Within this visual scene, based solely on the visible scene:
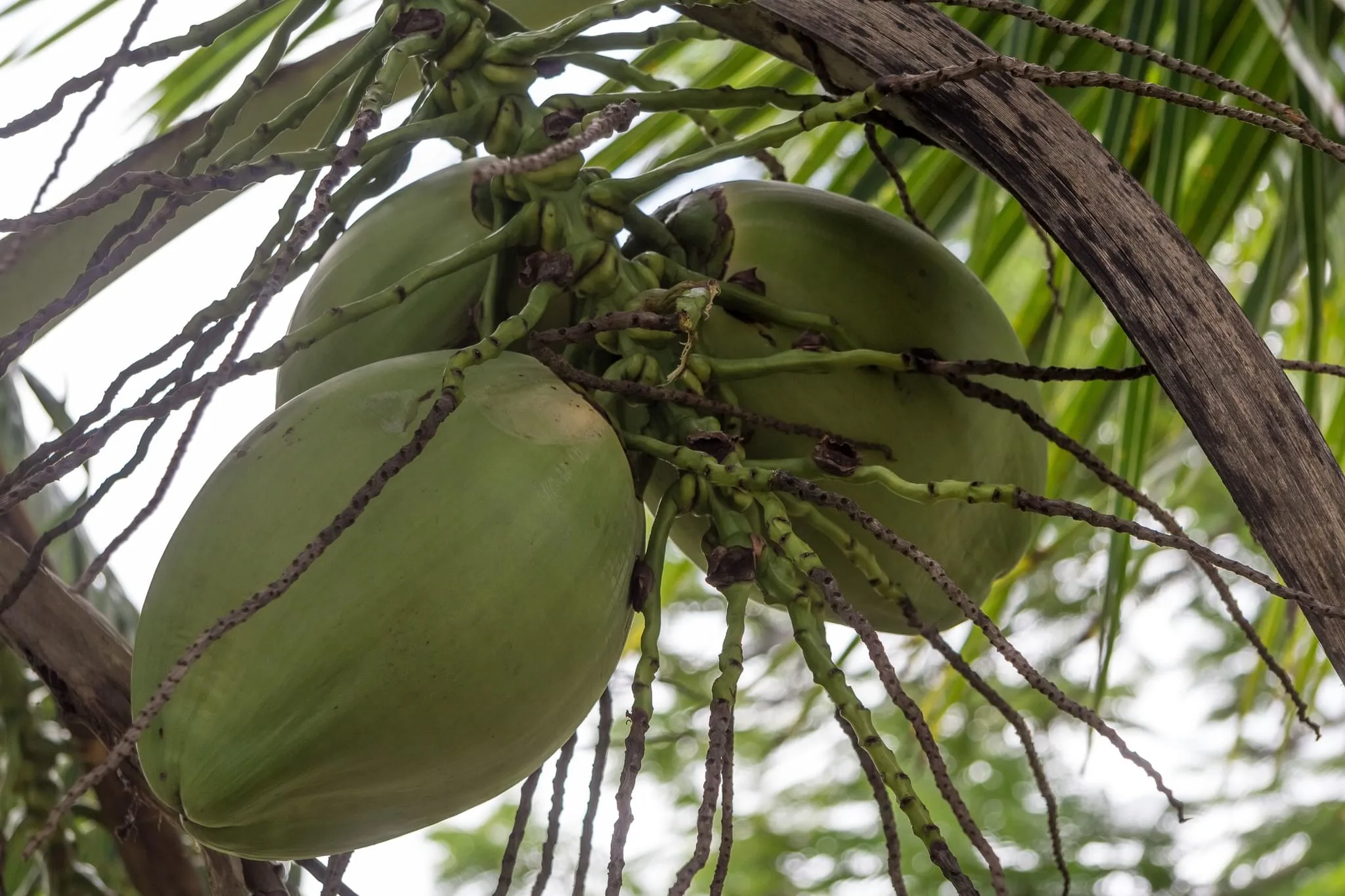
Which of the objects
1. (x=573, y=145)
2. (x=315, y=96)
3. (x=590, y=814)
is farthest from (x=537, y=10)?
(x=590, y=814)

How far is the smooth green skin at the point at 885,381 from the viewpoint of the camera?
2.39 ft

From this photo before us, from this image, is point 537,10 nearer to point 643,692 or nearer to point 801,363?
point 801,363

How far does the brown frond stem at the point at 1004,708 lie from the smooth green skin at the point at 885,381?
65 millimetres

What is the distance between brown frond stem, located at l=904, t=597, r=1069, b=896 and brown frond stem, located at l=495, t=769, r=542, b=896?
0.70 ft

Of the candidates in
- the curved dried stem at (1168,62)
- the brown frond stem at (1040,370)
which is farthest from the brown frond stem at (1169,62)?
the brown frond stem at (1040,370)

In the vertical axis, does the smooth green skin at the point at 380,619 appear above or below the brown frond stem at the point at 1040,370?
below

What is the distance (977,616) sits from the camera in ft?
1.68

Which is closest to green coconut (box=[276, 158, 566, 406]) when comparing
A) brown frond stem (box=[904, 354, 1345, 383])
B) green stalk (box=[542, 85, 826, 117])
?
green stalk (box=[542, 85, 826, 117])

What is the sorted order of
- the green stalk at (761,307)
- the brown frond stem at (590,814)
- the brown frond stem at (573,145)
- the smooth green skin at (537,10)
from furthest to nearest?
the smooth green skin at (537,10) → the green stalk at (761,307) → the brown frond stem at (590,814) → the brown frond stem at (573,145)

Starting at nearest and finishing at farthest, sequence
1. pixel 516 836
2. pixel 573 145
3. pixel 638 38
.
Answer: pixel 573 145 < pixel 516 836 < pixel 638 38

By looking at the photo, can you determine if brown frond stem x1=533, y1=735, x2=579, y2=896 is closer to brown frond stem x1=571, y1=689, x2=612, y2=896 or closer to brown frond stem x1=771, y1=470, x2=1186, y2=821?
brown frond stem x1=571, y1=689, x2=612, y2=896

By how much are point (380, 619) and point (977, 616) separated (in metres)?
0.25

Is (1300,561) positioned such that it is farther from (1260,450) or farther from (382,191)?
(382,191)

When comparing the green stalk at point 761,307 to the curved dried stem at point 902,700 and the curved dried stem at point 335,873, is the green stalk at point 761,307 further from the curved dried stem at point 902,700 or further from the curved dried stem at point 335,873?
the curved dried stem at point 335,873
